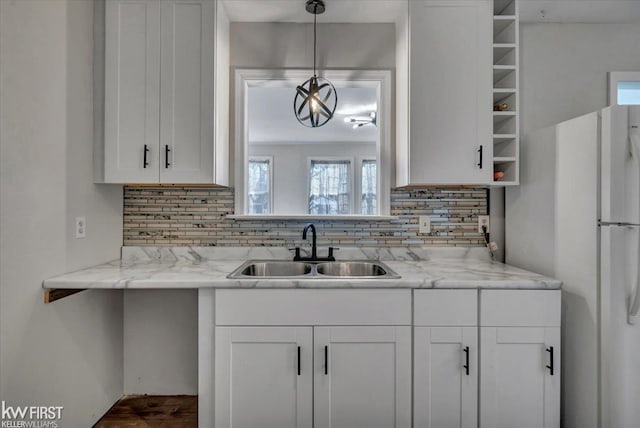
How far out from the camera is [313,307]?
152cm

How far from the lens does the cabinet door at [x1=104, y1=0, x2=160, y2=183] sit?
1787 millimetres

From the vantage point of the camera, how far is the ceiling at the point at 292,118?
316cm

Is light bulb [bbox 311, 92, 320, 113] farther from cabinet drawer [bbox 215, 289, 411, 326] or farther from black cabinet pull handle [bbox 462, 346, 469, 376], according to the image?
black cabinet pull handle [bbox 462, 346, 469, 376]

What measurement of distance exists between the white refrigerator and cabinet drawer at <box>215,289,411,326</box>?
2.67ft

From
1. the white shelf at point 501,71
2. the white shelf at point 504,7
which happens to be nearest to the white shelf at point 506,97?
the white shelf at point 501,71

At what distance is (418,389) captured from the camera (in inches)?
59.8

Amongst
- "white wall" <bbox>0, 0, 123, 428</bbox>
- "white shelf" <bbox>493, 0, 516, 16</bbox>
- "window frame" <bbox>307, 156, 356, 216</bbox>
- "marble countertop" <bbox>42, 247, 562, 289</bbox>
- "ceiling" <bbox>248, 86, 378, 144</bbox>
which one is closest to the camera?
"white wall" <bbox>0, 0, 123, 428</bbox>

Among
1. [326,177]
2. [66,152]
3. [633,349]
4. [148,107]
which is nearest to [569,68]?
[633,349]

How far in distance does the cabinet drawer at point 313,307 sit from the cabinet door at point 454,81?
70 cm

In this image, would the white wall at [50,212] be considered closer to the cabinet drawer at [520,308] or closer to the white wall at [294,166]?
the cabinet drawer at [520,308]

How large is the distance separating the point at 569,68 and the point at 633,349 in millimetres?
1692

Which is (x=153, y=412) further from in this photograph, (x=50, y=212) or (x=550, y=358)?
(x=550, y=358)

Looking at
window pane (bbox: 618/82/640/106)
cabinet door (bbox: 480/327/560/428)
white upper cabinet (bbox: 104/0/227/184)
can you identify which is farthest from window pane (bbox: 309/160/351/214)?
cabinet door (bbox: 480/327/560/428)

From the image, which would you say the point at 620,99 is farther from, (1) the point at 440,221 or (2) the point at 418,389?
(2) the point at 418,389
